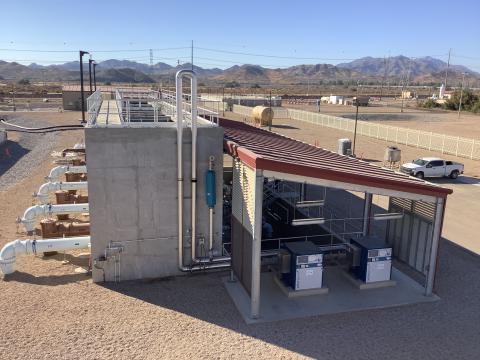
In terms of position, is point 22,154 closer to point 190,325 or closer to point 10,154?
point 10,154

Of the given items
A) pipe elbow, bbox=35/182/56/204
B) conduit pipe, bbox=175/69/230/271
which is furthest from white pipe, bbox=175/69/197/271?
pipe elbow, bbox=35/182/56/204

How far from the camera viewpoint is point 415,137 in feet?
137

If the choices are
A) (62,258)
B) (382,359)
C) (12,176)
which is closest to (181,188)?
(62,258)

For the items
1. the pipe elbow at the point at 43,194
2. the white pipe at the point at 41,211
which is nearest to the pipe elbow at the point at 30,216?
the white pipe at the point at 41,211

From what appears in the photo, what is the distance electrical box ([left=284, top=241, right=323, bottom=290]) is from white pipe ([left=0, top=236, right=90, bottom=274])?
6.43 metres

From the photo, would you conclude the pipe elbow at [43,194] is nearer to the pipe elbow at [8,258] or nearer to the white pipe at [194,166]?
the pipe elbow at [8,258]

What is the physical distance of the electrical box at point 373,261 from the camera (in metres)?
12.9

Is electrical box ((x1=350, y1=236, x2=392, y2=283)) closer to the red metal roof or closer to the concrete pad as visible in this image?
the concrete pad

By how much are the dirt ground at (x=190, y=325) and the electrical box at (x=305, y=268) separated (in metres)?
1.32

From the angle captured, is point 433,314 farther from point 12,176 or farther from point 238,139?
point 12,176

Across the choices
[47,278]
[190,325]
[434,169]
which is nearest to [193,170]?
[190,325]

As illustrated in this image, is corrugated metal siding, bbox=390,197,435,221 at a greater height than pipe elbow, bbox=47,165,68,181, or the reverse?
corrugated metal siding, bbox=390,197,435,221

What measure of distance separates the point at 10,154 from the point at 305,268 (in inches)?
1129

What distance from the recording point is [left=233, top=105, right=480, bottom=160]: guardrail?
3638 cm
